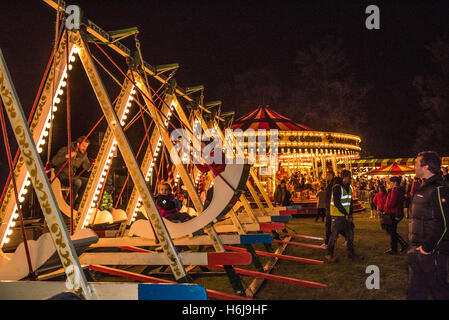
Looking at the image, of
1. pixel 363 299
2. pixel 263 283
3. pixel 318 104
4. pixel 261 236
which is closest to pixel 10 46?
pixel 261 236

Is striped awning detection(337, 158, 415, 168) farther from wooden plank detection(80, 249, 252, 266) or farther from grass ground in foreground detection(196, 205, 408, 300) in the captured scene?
wooden plank detection(80, 249, 252, 266)

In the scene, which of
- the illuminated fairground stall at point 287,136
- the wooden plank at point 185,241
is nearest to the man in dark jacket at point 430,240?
the wooden plank at point 185,241

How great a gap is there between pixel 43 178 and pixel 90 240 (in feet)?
3.14

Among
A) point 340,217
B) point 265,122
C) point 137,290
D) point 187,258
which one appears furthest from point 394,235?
point 265,122

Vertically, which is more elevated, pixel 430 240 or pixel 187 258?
pixel 430 240

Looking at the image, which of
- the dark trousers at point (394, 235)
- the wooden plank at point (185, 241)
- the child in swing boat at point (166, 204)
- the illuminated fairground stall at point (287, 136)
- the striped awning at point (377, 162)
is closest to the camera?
the wooden plank at point (185, 241)

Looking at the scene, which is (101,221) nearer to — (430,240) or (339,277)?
(339,277)

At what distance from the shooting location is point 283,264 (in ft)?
25.3

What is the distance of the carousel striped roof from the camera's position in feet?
61.8

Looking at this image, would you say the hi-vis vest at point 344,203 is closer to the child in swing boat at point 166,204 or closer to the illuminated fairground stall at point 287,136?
the child in swing boat at point 166,204

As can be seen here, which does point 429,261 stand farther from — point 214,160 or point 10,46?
point 10,46

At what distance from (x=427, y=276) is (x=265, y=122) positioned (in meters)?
15.7

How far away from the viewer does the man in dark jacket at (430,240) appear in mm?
3674

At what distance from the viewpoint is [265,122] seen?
19.1m
